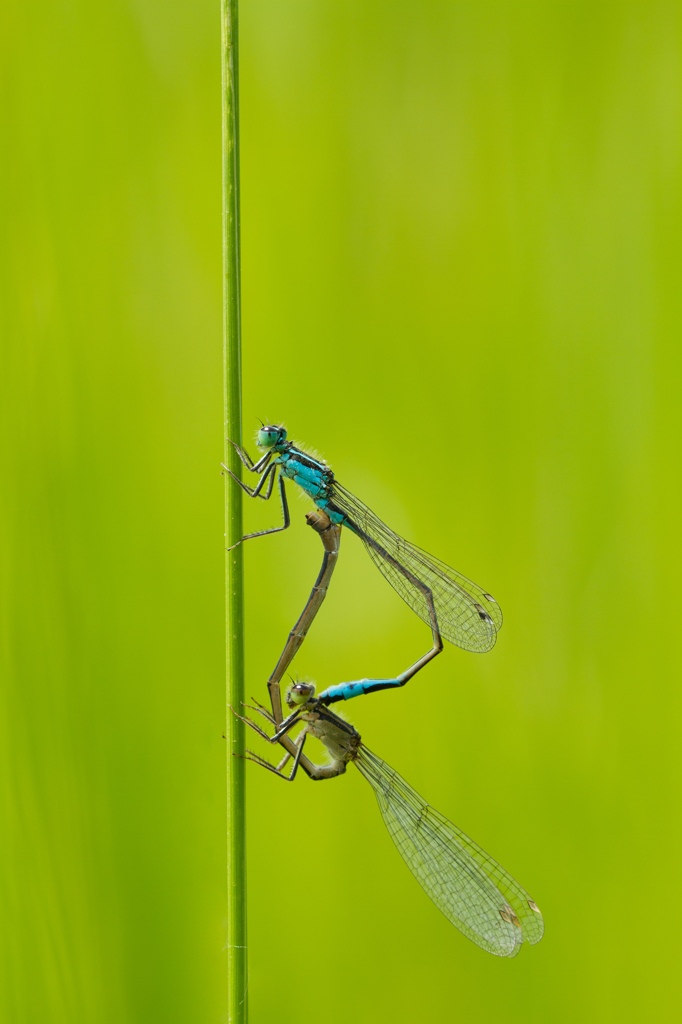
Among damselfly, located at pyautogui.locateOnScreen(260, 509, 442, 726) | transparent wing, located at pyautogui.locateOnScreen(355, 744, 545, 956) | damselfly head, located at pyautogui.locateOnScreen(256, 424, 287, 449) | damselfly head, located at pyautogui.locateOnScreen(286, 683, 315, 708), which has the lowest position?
transparent wing, located at pyautogui.locateOnScreen(355, 744, 545, 956)

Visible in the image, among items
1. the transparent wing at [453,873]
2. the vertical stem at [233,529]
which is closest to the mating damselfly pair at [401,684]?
the transparent wing at [453,873]

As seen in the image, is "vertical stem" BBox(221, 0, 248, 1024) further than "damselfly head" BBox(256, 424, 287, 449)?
No

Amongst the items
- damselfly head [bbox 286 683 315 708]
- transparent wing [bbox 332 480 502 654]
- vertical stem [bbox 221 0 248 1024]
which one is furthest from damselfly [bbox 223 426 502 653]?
vertical stem [bbox 221 0 248 1024]

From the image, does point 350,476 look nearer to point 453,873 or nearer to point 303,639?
point 303,639

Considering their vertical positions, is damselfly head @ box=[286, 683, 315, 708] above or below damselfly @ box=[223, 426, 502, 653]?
below

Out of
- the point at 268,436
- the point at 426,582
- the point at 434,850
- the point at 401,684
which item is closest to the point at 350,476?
the point at 268,436

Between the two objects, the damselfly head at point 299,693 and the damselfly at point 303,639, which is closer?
the damselfly at point 303,639

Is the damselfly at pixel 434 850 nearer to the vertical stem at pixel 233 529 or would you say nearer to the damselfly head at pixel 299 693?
the damselfly head at pixel 299 693

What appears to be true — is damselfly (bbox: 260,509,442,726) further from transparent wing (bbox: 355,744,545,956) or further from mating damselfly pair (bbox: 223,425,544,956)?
transparent wing (bbox: 355,744,545,956)
